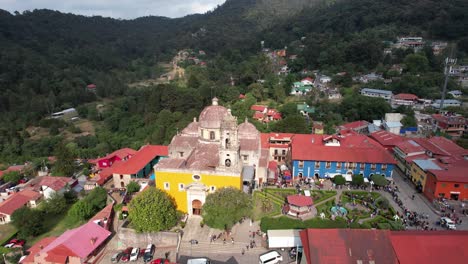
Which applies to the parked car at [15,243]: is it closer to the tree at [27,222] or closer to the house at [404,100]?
the tree at [27,222]

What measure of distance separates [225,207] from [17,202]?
1067 inches

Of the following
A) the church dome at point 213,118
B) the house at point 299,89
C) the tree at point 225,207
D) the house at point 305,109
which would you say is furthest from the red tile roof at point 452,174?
the house at point 299,89

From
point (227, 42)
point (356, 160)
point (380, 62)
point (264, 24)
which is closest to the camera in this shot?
point (356, 160)

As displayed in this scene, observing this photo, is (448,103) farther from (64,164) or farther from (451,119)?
(64,164)

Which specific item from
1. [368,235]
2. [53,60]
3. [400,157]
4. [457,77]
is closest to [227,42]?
[53,60]

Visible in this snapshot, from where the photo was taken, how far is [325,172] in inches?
1517

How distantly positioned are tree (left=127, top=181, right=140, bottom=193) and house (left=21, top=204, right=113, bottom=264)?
730 cm

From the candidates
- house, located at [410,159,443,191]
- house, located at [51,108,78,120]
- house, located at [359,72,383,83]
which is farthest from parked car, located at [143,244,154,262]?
house, located at [359,72,383,83]

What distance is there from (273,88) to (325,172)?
39.2 m

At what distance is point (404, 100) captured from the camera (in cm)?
6662

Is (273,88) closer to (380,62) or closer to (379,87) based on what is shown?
(379,87)

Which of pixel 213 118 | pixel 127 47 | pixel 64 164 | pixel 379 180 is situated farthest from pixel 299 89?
pixel 127 47

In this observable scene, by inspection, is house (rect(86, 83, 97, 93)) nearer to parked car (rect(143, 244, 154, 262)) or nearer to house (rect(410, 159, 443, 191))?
parked car (rect(143, 244, 154, 262))

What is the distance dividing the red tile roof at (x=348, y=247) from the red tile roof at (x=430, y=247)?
0.71 metres
